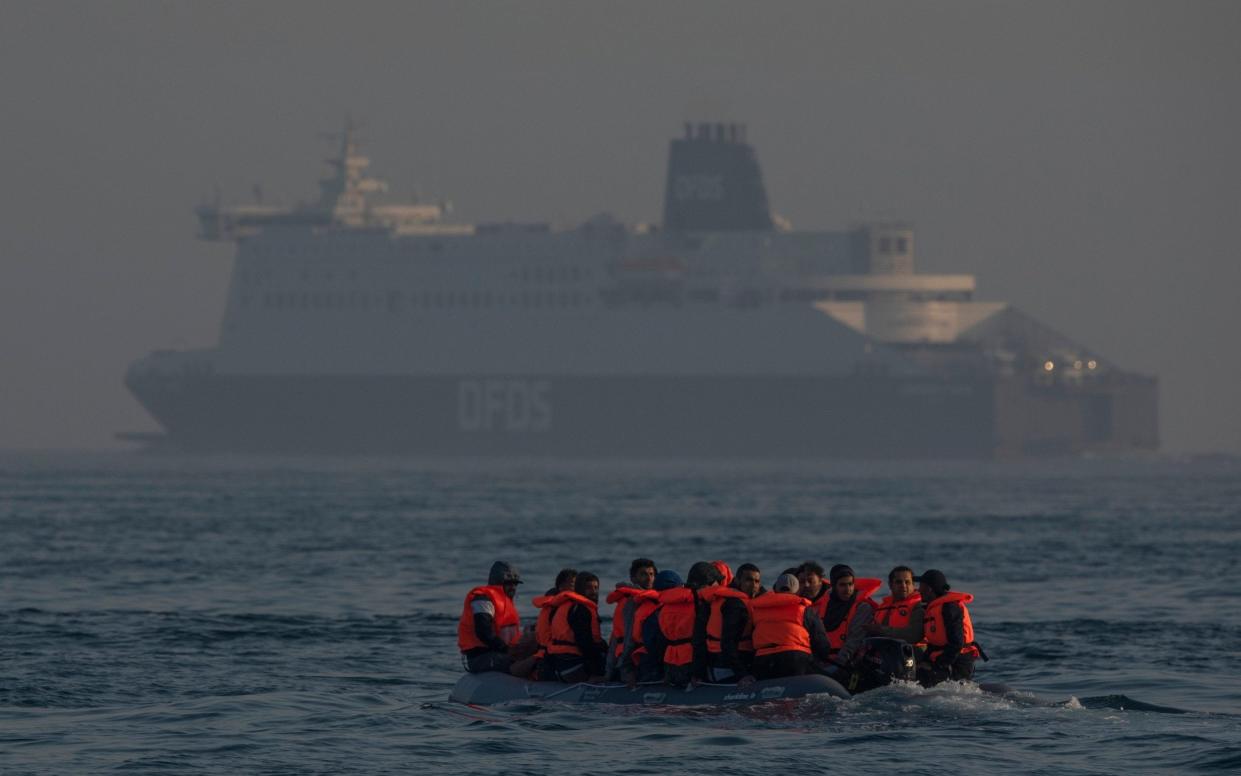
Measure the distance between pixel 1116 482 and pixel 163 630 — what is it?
74144 mm

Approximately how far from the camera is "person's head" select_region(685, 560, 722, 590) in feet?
69.2

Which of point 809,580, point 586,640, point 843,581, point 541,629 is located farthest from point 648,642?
point 843,581

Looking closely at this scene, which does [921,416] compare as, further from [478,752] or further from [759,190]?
[478,752]

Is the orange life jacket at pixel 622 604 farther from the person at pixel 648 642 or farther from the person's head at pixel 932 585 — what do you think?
the person's head at pixel 932 585

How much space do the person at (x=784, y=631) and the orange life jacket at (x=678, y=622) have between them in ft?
1.98

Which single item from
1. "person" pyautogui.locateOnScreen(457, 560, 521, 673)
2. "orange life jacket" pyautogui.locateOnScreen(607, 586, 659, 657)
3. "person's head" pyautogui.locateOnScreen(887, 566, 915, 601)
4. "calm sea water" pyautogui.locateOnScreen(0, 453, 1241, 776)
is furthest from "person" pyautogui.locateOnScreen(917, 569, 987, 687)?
"person" pyautogui.locateOnScreen(457, 560, 521, 673)

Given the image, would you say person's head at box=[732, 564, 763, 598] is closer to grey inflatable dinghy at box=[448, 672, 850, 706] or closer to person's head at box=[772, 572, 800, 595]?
person's head at box=[772, 572, 800, 595]

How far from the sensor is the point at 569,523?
5975cm

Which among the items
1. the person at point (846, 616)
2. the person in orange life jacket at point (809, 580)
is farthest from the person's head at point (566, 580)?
the person at point (846, 616)

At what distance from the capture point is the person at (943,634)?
69.3 ft

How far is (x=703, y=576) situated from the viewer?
21.1 meters

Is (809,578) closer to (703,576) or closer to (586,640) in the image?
(703,576)

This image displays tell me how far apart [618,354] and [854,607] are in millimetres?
109325

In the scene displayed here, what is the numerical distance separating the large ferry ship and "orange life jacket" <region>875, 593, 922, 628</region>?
10530 centimetres
